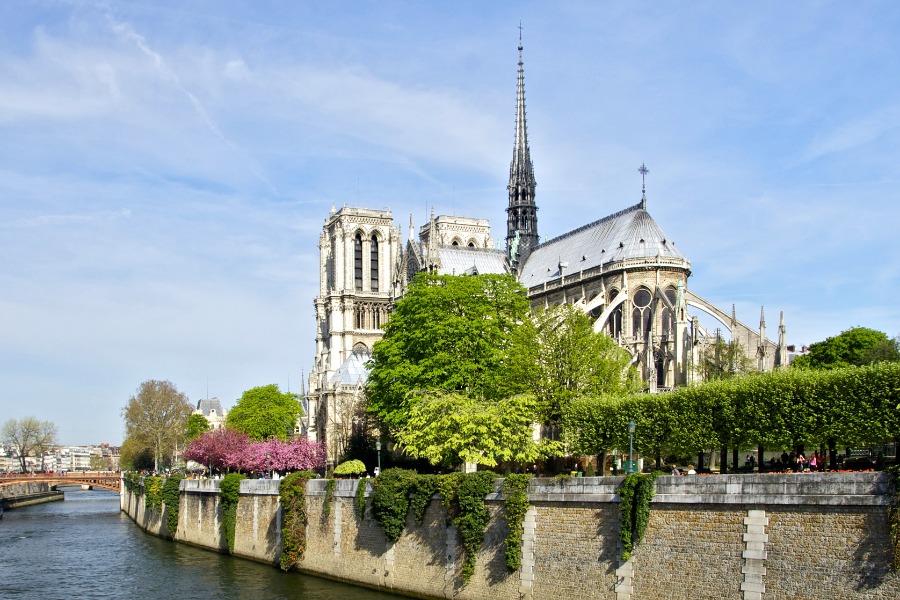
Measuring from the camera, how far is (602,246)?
77125mm

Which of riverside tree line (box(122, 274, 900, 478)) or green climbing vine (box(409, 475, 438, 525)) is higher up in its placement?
riverside tree line (box(122, 274, 900, 478))

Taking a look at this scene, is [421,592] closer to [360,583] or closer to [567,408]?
[360,583]

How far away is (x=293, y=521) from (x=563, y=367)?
1285 cm

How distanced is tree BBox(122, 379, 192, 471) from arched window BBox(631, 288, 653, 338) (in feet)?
193

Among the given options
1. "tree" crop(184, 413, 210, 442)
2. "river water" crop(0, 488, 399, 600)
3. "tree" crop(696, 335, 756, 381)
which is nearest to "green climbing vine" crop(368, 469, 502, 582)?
"river water" crop(0, 488, 399, 600)

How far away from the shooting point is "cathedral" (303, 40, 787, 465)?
66.7 metres

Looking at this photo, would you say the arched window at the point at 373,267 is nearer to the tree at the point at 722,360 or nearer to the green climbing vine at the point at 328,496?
the tree at the point at 722,360

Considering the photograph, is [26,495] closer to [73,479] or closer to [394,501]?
[73,479]

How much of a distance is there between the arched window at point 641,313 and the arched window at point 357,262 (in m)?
39.5

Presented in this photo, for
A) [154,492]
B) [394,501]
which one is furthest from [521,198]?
[394,501]

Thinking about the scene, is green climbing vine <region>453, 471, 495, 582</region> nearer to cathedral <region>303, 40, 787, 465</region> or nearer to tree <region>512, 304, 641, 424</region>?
tree <region>512, 304, 641, 424</region>

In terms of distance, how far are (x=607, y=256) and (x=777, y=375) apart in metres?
43.8

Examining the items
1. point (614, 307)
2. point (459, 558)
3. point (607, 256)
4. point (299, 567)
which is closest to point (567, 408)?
point (459, 558)

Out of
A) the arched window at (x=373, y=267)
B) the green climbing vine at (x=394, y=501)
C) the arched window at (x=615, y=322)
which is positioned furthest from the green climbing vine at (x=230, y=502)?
the arched window at (x=373, y=267)
